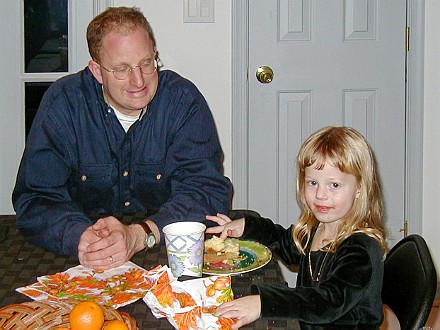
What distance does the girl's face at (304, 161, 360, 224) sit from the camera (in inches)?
68.1

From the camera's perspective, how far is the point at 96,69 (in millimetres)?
2152

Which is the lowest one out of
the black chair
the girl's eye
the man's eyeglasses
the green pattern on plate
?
the black chair

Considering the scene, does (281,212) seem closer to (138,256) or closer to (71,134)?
(71,134)

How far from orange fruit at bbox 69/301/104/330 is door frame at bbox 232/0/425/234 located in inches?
88.7

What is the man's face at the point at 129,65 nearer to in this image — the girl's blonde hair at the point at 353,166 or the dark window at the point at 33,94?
the girl's blonde hair at the point at 353,166

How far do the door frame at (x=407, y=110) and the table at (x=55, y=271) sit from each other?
65.2 inches

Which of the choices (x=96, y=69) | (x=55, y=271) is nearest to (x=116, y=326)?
(x=55, y=271)

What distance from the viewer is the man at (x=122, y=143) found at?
199 cm

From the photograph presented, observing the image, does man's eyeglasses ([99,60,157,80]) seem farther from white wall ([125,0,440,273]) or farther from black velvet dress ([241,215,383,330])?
white wall ([125,0,440,273])

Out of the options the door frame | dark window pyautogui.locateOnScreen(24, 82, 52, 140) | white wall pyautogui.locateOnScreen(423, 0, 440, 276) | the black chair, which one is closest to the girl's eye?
the black chair

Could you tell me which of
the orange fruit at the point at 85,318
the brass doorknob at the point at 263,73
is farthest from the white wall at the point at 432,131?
the orange fruit at the point at 85,318

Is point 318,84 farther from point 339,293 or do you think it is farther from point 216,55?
point 339,293

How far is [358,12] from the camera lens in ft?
11.3

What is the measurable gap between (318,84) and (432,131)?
56cm
